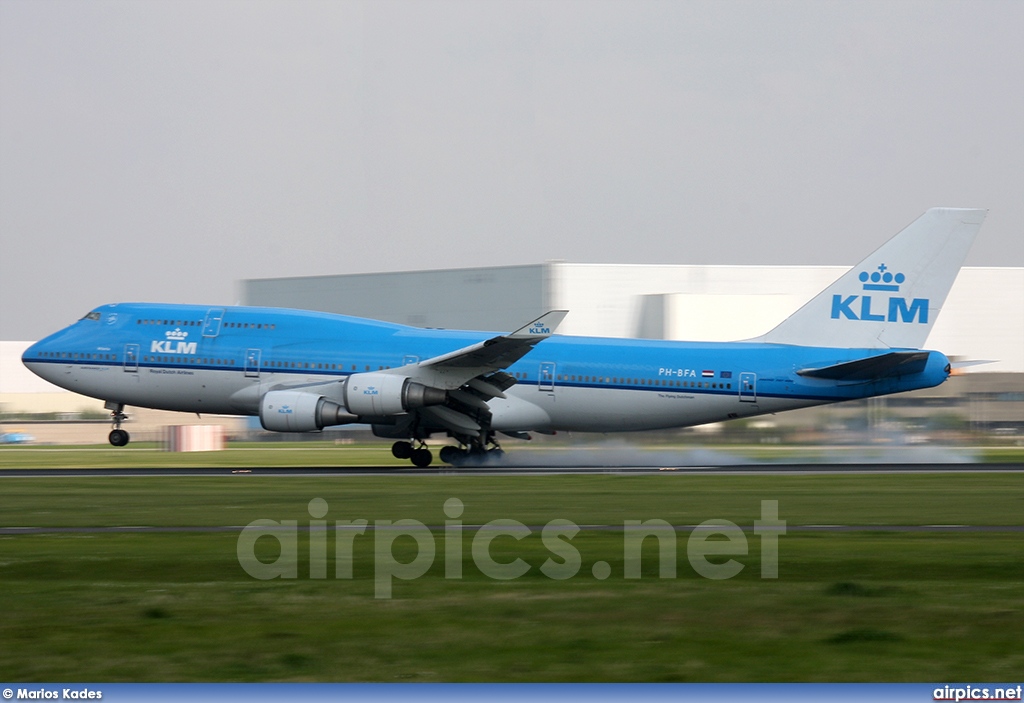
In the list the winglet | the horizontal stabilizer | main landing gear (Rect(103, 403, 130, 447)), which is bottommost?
main landing gear (Rect(103, 403, 130, 447))

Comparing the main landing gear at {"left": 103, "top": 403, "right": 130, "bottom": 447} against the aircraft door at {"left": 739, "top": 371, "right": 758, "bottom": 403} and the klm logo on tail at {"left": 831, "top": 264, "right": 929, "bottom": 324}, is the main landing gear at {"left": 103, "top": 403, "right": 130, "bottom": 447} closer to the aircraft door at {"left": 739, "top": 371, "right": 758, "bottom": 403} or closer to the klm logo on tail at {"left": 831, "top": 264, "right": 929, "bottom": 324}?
the aircraft door at {"left": 739, "top": 371, "right": 758, "bottom": 403}

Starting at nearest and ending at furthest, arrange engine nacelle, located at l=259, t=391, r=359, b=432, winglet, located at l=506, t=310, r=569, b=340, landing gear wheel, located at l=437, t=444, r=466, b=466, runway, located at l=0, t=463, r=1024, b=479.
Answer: runway, located at l=0, t=463, r=1024, b=479 < winglet, located at l=506, t=310, r=569, b=340 < engine nacelle, located at l=259, t=391, r=359, b=432 < landing gear wheel, located at l=437, t=444, r=466, b=466

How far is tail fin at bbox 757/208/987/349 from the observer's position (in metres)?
37.1

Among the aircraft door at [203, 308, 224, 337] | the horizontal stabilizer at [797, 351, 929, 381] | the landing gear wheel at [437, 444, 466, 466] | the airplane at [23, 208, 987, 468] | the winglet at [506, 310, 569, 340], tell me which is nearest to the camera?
the winglet at [506, 310, 569, 340]

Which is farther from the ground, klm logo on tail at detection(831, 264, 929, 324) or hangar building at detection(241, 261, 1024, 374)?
hangar building at detection(241, 261, 1024, 374)

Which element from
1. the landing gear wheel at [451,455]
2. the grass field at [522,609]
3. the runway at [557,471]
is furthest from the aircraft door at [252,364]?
the grass field at [522,609]

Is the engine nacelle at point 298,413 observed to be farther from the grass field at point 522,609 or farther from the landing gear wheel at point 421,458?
the grass field at point 522,609

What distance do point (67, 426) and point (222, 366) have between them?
4889 centimetres

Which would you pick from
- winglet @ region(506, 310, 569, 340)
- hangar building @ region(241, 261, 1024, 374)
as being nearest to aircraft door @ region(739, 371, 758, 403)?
winglet @ region(506, 310, 569, 340)

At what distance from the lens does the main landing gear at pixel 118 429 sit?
38281mm

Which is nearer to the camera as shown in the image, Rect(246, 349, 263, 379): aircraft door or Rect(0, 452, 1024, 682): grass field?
Rect(0, 452, 1024, 682): grass field

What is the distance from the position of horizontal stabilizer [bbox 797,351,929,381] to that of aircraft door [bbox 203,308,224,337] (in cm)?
1846

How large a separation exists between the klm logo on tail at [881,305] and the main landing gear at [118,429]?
22857mm

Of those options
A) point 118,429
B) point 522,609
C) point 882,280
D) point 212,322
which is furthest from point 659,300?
point 522,609
